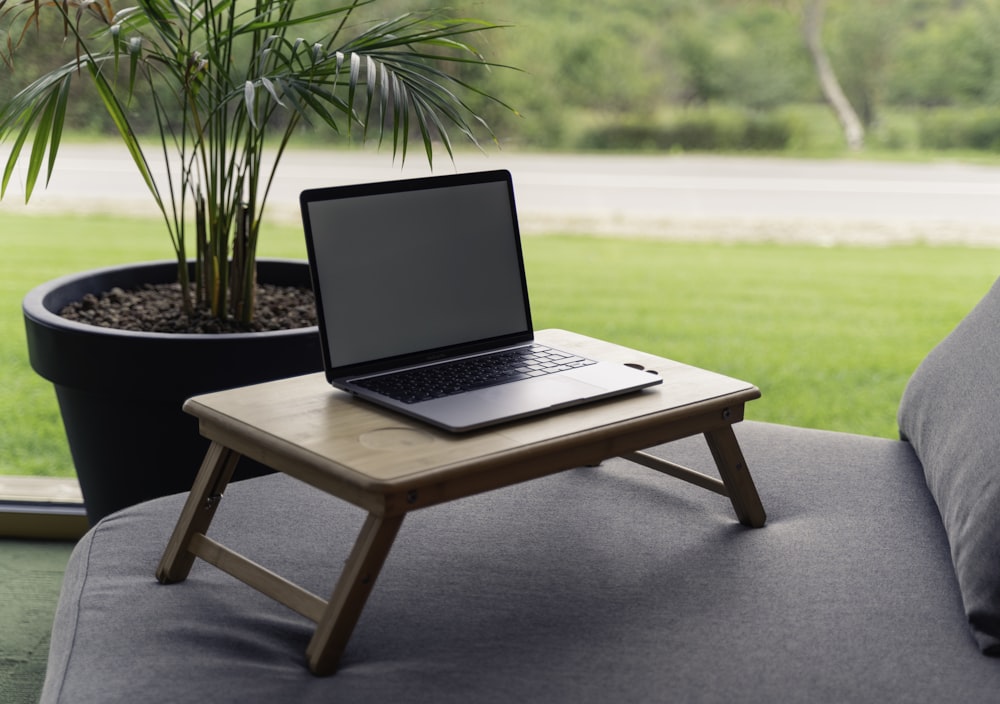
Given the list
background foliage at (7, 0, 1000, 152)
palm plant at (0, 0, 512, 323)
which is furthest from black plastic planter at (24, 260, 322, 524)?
background foliage at (7, 0, 1000, 152)

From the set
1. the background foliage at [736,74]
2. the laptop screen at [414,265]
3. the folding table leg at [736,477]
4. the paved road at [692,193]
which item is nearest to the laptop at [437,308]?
the laptop screen at [414,265]

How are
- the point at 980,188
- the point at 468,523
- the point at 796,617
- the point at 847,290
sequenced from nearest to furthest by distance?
1. the point at 796,617
2. the point at 468,523
3. the point at 847,290
4. the point at 980,188

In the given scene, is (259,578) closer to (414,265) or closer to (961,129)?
(414,265)

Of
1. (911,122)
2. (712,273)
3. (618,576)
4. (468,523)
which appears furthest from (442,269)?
(911,122)

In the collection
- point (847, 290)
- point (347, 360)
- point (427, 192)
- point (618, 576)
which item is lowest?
point (847, 290)

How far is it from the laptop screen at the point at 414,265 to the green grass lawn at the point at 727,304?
194cm

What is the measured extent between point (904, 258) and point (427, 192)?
4.17 metres

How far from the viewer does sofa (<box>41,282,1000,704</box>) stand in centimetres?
111

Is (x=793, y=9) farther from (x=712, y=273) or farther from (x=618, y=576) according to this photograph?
(x=618, y=576)

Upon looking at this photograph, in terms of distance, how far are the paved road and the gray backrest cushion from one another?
377cm

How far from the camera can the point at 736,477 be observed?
4.74 ft

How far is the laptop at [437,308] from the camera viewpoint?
4.17ft

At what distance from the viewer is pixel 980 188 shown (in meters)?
5.47

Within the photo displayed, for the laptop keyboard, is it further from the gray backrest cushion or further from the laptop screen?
the gray backrest cushion
